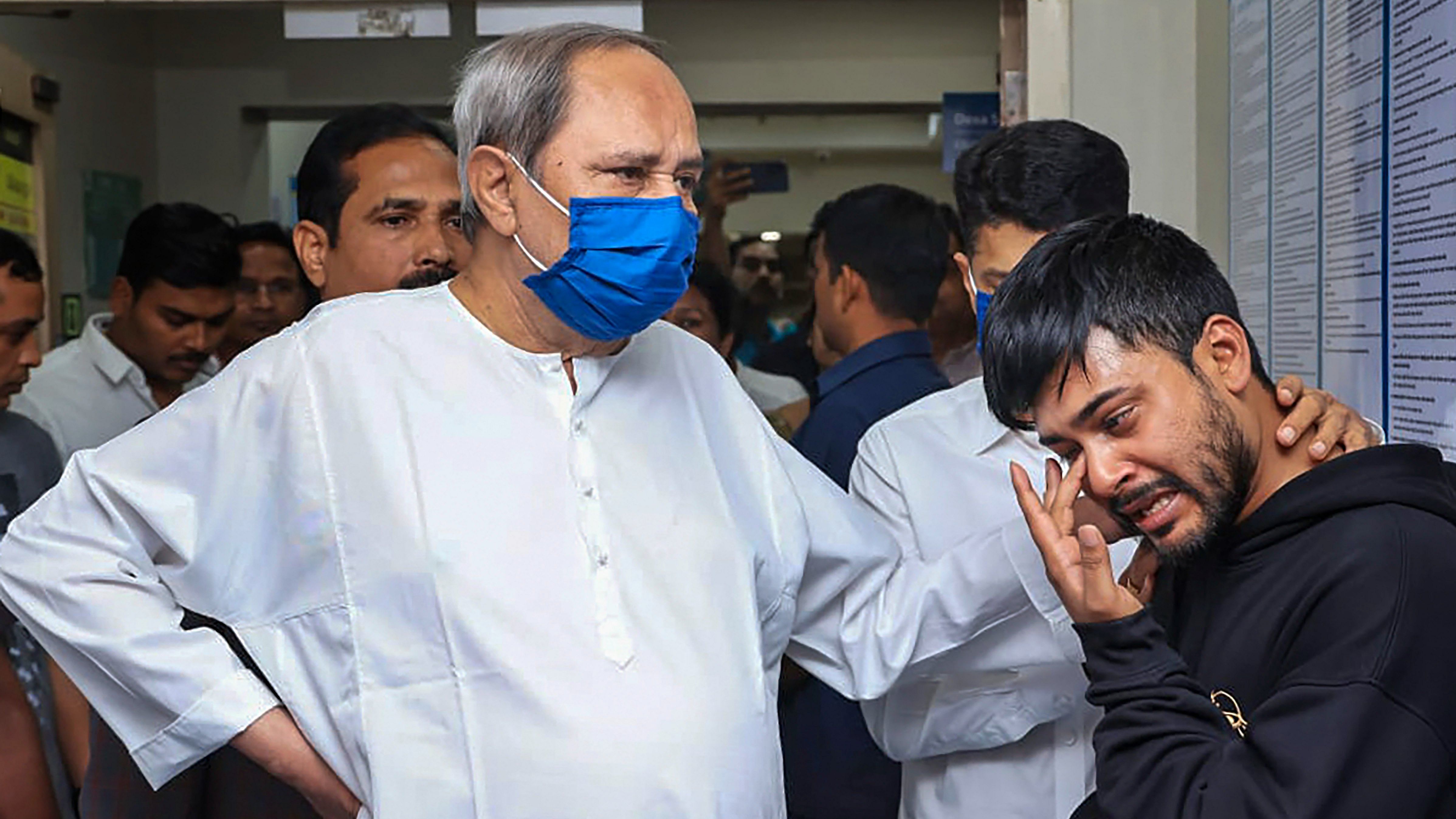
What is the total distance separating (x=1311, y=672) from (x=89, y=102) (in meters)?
5.69

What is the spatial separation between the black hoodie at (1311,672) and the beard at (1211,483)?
0.10ft

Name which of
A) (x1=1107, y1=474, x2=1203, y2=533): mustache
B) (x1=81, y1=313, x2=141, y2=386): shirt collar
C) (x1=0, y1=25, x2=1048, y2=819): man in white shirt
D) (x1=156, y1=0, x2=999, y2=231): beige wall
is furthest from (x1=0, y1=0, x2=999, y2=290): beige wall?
(x1=1107, y1=474, x2=1203, y2=533): mustache

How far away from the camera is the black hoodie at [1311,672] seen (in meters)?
1.27

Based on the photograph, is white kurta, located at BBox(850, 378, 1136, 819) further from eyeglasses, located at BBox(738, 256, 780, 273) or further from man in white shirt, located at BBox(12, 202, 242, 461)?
eyeglasses, located at BBox(738, 256, 780, 273)

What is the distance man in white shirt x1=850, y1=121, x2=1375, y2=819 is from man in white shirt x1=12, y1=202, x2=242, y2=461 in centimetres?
226

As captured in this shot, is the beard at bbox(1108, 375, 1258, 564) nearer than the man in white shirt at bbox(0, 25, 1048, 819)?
Yes

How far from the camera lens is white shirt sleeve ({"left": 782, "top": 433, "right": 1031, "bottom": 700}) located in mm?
1949

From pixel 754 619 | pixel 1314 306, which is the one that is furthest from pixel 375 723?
pixel 1314 306

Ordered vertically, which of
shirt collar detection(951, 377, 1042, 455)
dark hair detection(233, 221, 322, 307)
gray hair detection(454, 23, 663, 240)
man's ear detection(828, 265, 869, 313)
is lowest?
shirt collar detection(951, 377, 1042, 455)

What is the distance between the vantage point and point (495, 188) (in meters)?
1.76

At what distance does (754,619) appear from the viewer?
1.78 m

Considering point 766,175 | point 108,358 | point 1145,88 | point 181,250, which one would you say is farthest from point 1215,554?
point 766,175

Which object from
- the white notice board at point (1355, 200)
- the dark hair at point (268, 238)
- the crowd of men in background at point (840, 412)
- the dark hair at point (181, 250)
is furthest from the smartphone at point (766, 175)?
the white notice board at point (1355, 200)

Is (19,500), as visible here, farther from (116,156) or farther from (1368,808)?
(116,156)
